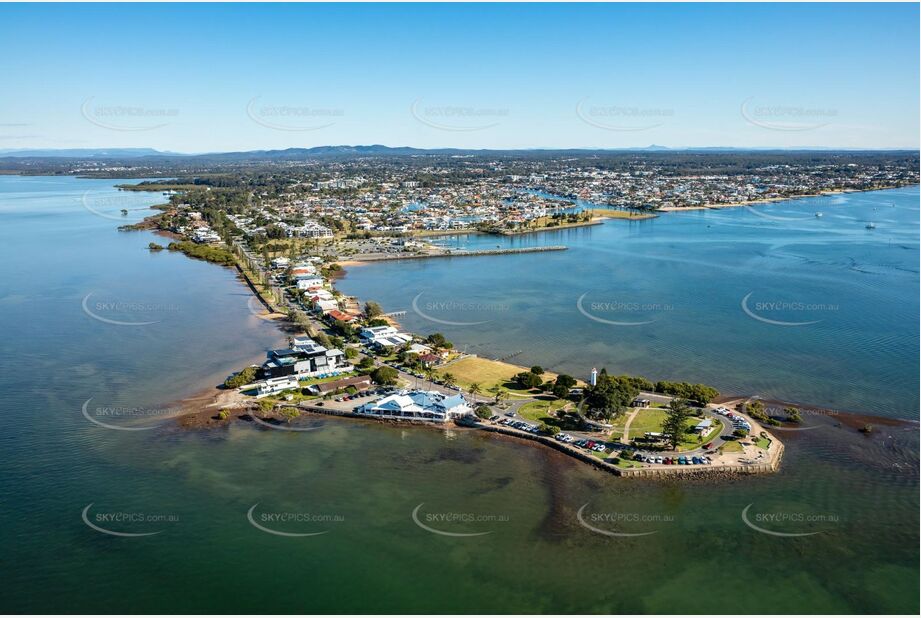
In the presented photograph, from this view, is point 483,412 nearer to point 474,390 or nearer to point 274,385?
point 474,390

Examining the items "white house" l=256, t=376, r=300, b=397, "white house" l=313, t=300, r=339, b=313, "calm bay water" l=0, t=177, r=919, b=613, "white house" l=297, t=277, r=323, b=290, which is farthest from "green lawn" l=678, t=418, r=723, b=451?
"white house" l=297, t=277, r=323, b=290

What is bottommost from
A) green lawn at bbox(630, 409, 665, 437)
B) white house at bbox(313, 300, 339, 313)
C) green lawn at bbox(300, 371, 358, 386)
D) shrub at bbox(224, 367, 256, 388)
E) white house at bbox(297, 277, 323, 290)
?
green lawn at bbox(630, 409, 665, 437)

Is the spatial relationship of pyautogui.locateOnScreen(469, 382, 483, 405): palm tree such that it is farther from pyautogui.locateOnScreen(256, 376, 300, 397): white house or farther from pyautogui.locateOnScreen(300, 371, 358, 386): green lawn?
pyautogui.locateOnScreen(256, 376, 300, 397): white house

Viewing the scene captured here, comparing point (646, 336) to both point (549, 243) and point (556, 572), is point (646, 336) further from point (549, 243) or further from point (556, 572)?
point (549, 243)

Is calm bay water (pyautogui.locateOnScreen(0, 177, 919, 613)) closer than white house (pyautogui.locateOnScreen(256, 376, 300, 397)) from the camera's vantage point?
Yes

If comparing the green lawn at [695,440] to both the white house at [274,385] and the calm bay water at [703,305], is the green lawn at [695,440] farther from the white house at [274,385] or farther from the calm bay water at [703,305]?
the white house at [274,385]

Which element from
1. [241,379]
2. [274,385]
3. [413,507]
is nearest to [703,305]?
[274,385]
